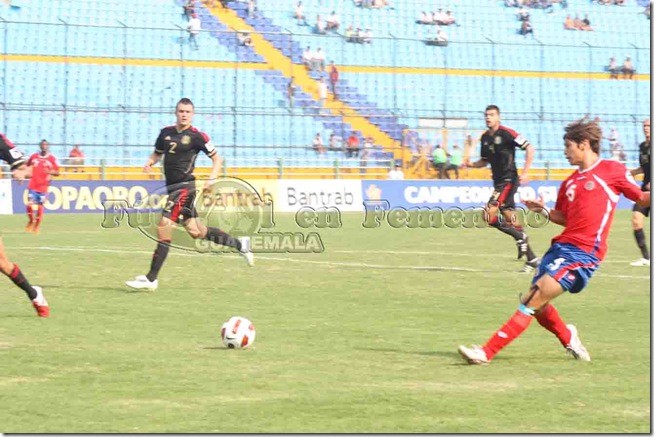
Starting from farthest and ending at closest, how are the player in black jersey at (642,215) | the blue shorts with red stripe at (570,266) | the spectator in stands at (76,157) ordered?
the spectator in stands at (76,157) → the player in black jersey at (642,215) → the blue shorts with red stripe at (570,266)

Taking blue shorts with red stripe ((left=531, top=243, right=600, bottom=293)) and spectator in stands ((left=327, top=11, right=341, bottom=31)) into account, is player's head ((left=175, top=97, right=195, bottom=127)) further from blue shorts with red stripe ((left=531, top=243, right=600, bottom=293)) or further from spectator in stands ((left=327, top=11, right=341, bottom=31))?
spectator in stands ((left=327, top=11, right=341, bottom=31))

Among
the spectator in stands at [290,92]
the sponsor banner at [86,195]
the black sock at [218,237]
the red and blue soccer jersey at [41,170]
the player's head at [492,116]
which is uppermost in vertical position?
the spectator in stands at [290,92]

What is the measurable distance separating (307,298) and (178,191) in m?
2.40

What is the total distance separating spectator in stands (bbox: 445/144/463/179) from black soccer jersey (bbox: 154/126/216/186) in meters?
25.4

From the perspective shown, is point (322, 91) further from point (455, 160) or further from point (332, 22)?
point (455, 160)

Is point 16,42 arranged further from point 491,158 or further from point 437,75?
point 491,158

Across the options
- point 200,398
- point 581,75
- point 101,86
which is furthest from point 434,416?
point 581,75

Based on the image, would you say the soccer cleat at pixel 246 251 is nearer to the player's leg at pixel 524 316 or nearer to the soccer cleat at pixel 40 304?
the soccer cleat at pixel 40 304

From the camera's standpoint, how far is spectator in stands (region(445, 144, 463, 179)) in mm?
39969

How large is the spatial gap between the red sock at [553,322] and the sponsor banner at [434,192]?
28603 mm

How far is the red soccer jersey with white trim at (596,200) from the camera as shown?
895 centimetres

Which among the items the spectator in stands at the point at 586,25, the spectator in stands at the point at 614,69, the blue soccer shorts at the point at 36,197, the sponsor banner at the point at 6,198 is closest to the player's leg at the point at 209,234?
the blue soccer shorts at the point at 36,197

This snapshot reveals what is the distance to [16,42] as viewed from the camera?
39.2m

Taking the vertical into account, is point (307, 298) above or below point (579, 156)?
below
